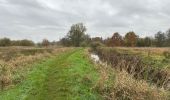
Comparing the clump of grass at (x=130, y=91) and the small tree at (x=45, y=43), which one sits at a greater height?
the small tree at (x=45, y=43)

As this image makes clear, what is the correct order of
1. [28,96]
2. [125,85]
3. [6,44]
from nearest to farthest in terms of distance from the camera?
1. [125,85]
2. [28,96]
3. [6,44]

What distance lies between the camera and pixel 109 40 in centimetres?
14250

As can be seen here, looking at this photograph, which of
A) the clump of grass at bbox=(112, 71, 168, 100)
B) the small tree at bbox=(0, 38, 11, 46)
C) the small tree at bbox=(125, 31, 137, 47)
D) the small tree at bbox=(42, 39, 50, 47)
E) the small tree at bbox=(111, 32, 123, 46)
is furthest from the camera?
the small tree at bbox=(42, 39, 50, 47)

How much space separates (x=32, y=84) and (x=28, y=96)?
3.62 m

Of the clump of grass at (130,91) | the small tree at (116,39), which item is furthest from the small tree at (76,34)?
the clump of grass at (130,91)

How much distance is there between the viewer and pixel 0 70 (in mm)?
21891

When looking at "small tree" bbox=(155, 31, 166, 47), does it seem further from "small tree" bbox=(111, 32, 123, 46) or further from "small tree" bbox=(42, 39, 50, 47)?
"small tree" bbox=(42, 39, 50, 47)

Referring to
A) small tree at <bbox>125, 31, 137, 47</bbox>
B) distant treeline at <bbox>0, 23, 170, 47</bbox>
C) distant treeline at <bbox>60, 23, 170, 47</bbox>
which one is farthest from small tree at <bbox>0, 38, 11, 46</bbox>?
small tree at <bbox>125, 31, 137, 47</bbox>

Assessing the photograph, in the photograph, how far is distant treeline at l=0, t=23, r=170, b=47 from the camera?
431ft

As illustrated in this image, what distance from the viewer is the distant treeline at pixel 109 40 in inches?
5177

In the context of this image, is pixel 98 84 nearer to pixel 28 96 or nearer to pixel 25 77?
pixel 28 96

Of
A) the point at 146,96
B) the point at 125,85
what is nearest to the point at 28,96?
the point at 125,85

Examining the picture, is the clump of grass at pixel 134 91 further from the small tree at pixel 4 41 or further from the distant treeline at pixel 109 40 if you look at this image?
the small tree at pixel 4 41

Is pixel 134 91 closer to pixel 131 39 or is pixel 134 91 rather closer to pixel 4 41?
pixel 131 39
